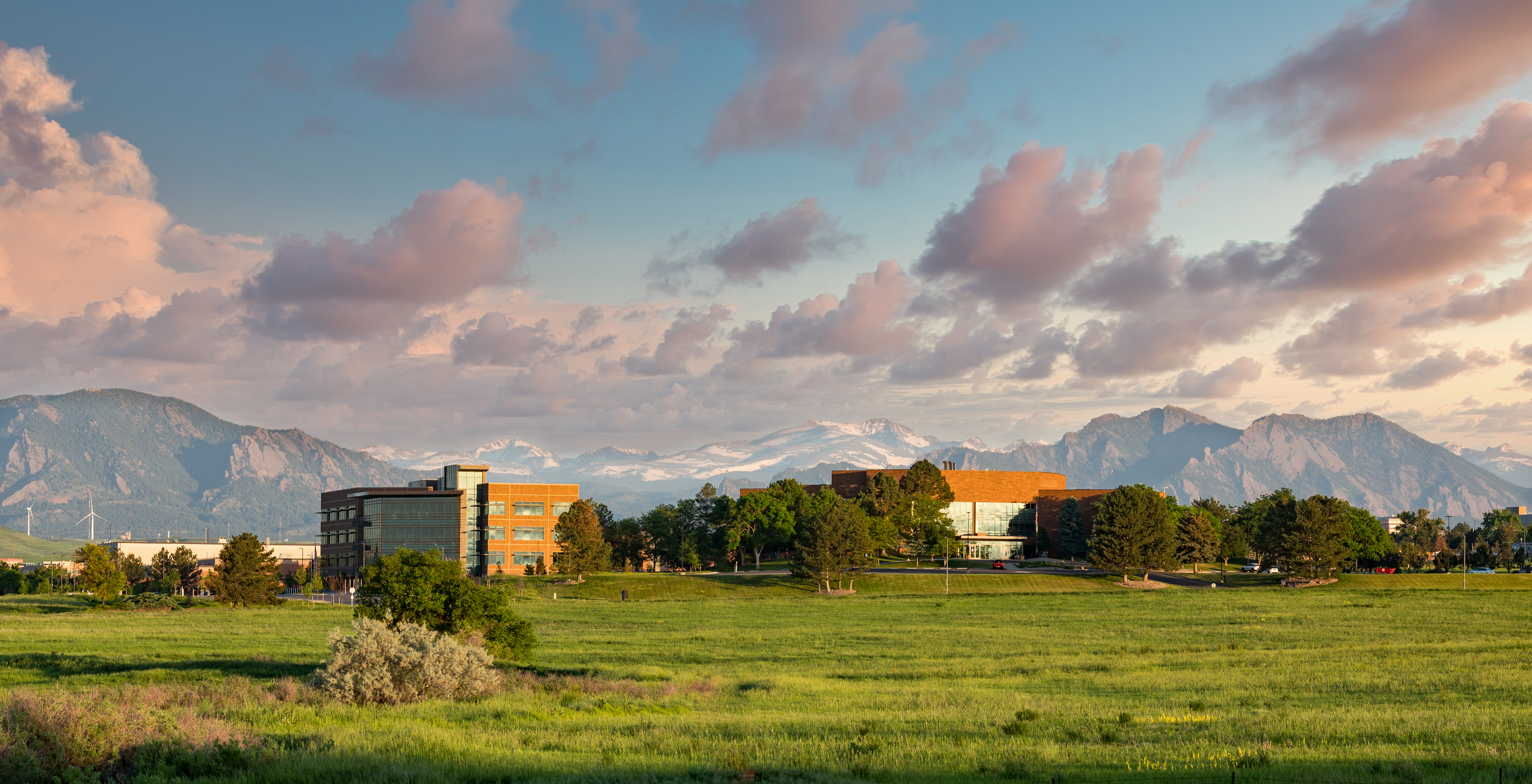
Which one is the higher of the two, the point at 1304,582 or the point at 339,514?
the point at 339,514

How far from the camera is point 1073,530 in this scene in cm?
16950

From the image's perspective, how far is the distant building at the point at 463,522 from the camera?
16038 cm

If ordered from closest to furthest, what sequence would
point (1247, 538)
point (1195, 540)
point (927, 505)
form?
point (1195, 540), point (927, 505), point (1247, 538)

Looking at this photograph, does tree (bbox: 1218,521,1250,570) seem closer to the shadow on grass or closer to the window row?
the window row

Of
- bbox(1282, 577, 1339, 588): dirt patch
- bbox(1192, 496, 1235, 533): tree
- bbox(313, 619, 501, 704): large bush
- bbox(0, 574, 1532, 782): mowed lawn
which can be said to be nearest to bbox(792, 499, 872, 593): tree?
bbox(0, 574, 1532, 782): mowed lawn

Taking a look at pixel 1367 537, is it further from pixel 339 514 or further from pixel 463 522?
pixel 339 514

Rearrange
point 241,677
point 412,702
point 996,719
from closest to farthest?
1. point 996,719
2. point 412,702
3. point 241,677

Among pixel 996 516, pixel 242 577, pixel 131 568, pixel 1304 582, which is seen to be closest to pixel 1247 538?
pixel 996 516

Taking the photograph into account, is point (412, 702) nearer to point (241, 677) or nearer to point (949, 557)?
point (241, 677)

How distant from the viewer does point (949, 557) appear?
160m

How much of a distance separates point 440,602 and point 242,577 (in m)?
67.9

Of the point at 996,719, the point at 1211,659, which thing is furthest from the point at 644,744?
the point at 1211,659

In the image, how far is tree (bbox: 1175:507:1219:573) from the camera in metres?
134

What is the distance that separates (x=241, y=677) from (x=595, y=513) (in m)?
107
